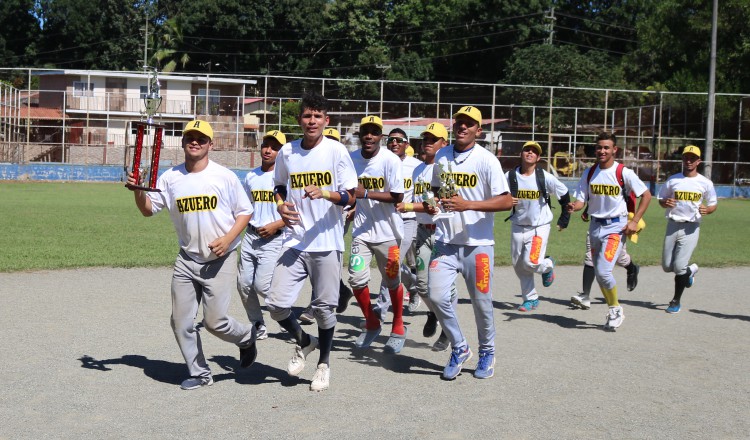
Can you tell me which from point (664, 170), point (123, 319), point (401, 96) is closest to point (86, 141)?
point (401, 96)

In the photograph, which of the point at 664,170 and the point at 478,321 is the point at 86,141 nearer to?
the point at 664,170

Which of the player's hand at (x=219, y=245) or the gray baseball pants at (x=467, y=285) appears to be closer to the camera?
the player's hand at (x=219, y=245)

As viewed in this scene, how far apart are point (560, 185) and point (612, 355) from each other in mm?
3589

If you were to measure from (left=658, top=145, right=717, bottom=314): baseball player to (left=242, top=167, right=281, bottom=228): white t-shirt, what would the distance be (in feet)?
19.5

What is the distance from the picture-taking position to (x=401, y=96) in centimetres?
5547

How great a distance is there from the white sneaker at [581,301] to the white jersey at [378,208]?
11.9ft

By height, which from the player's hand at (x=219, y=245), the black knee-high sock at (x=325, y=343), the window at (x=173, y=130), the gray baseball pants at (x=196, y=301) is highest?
the window at (x=173, y=130)

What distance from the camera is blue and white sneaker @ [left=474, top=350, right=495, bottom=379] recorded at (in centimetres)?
746

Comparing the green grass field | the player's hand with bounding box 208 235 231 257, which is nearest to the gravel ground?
the player's hand with bounding box 208 235 231 257

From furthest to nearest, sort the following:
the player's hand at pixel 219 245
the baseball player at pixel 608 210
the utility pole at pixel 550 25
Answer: the utility pole at pixel 550 25
the baseball player at pixel 608 210
the player's hand at pixel 219 245

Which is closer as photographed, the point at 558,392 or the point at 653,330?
the point at 558,392

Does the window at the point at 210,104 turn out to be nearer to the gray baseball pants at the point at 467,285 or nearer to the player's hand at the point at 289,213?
the gray baseball pants at the point at 467,285

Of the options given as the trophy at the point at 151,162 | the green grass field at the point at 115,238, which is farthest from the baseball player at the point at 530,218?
the trophy at the point at 151,162

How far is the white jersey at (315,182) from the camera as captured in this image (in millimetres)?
7012
